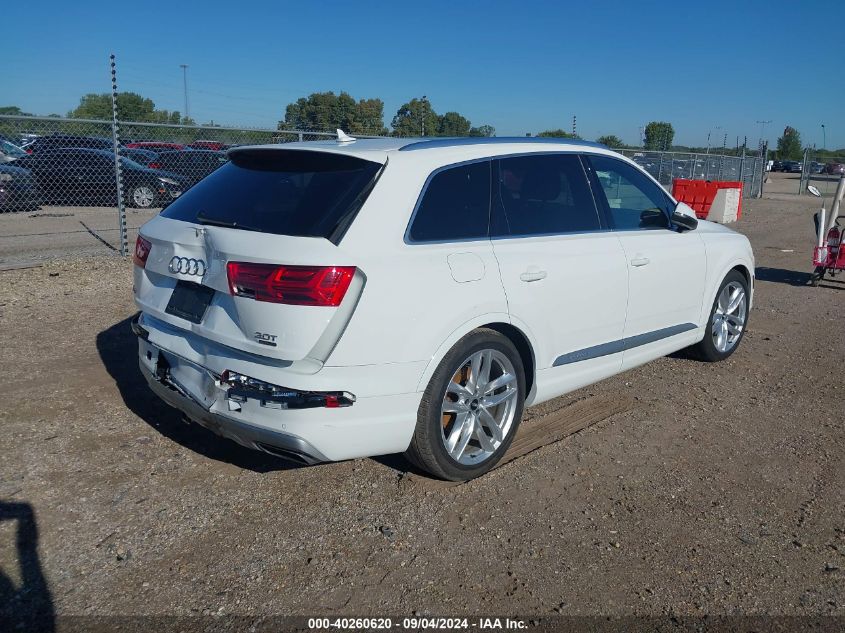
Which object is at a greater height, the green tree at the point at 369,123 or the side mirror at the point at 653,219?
the green tree at the point at 369,123

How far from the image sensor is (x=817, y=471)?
415 cm

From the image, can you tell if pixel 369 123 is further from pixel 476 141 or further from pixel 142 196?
pixel 476 141

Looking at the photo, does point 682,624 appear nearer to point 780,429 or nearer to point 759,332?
point 780,429

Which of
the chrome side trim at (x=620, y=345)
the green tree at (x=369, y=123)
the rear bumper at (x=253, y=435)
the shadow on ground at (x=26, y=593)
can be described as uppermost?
the green tree at (x=369, y=123)

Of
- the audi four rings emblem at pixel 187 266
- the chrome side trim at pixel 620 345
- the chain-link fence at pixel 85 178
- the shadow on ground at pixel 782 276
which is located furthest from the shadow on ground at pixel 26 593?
the shadow on ground at pixel 782 276

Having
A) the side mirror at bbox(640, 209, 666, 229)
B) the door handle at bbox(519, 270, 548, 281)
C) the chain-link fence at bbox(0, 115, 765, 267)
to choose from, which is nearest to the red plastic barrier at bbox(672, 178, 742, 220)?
the chain-link fence at bbox(0, 115, 765, 267)

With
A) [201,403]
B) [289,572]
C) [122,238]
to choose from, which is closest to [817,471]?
[289,572]

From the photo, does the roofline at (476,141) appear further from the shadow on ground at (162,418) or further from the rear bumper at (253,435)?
the shadow on ground at (162,418)

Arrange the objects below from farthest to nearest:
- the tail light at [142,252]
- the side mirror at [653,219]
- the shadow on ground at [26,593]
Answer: the side mirror at [653,219] → the tail light at [142,252] → the shadow on ground at [26,593]

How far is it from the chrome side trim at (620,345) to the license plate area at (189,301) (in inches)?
79.9

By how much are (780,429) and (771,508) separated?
4.02ft

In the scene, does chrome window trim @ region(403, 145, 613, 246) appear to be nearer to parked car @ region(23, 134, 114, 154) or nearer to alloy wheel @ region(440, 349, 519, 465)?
alloy wheel @ region(440, 349, 519, 465)

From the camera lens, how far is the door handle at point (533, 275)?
3.91m

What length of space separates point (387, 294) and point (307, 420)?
0.67m
